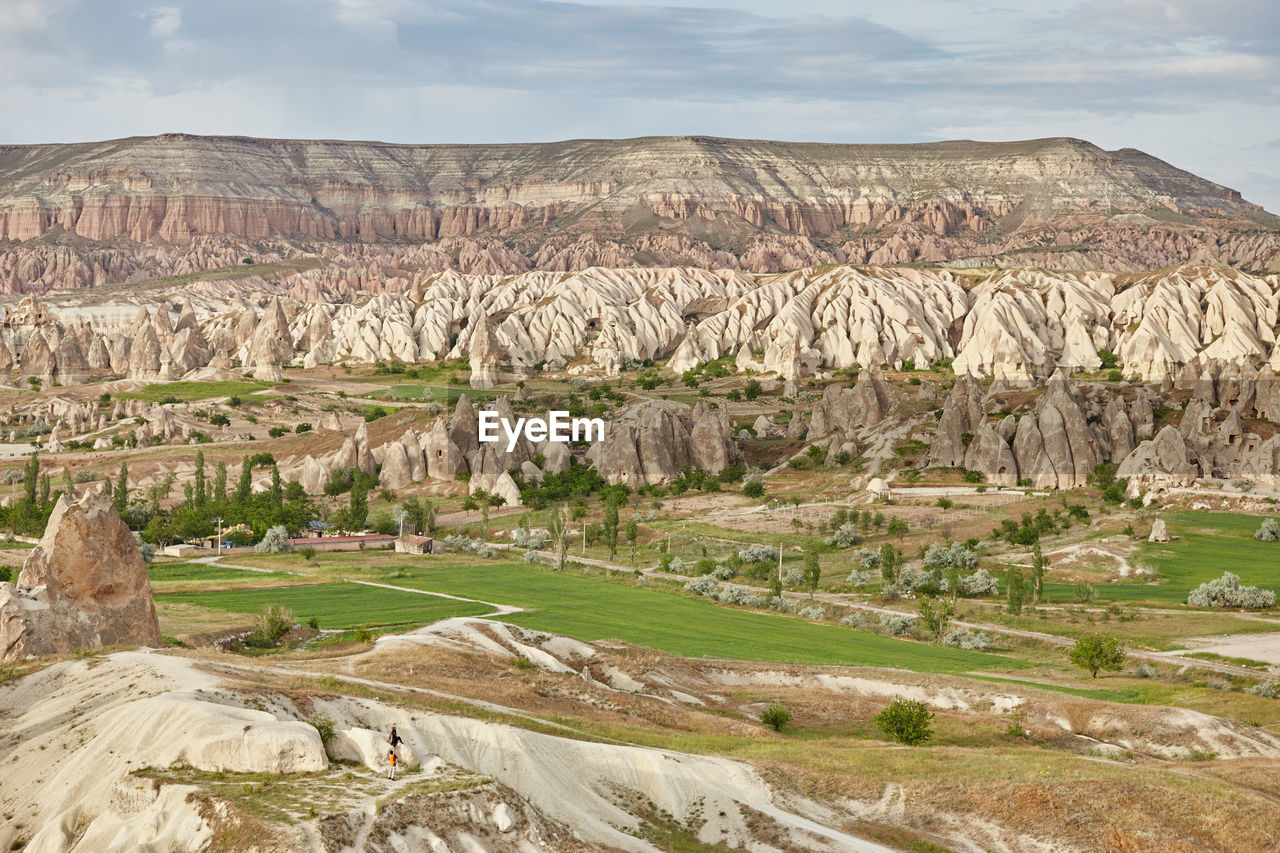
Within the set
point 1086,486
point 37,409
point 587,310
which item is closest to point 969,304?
point 587,310

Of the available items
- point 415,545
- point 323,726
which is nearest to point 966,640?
point 415,545

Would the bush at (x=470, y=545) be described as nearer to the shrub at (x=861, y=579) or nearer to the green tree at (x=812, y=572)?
the green tree at (x=812, y=572)

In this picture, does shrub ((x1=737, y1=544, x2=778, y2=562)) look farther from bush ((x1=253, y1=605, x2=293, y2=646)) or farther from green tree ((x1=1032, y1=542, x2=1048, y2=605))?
bush ((x1=253, y1=605, x2=293, y2=646))

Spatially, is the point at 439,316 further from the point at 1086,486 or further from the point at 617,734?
the point at 617,734

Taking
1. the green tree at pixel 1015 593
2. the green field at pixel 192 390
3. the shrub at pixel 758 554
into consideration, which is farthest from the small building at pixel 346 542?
the green field at pixel 192 390

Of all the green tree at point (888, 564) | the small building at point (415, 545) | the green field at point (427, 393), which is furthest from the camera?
the green field at point (427, 393)

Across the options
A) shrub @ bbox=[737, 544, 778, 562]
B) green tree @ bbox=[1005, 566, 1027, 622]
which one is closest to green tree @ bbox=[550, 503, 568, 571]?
→ shrub @ bbox=[737, 544, 778, 562]
